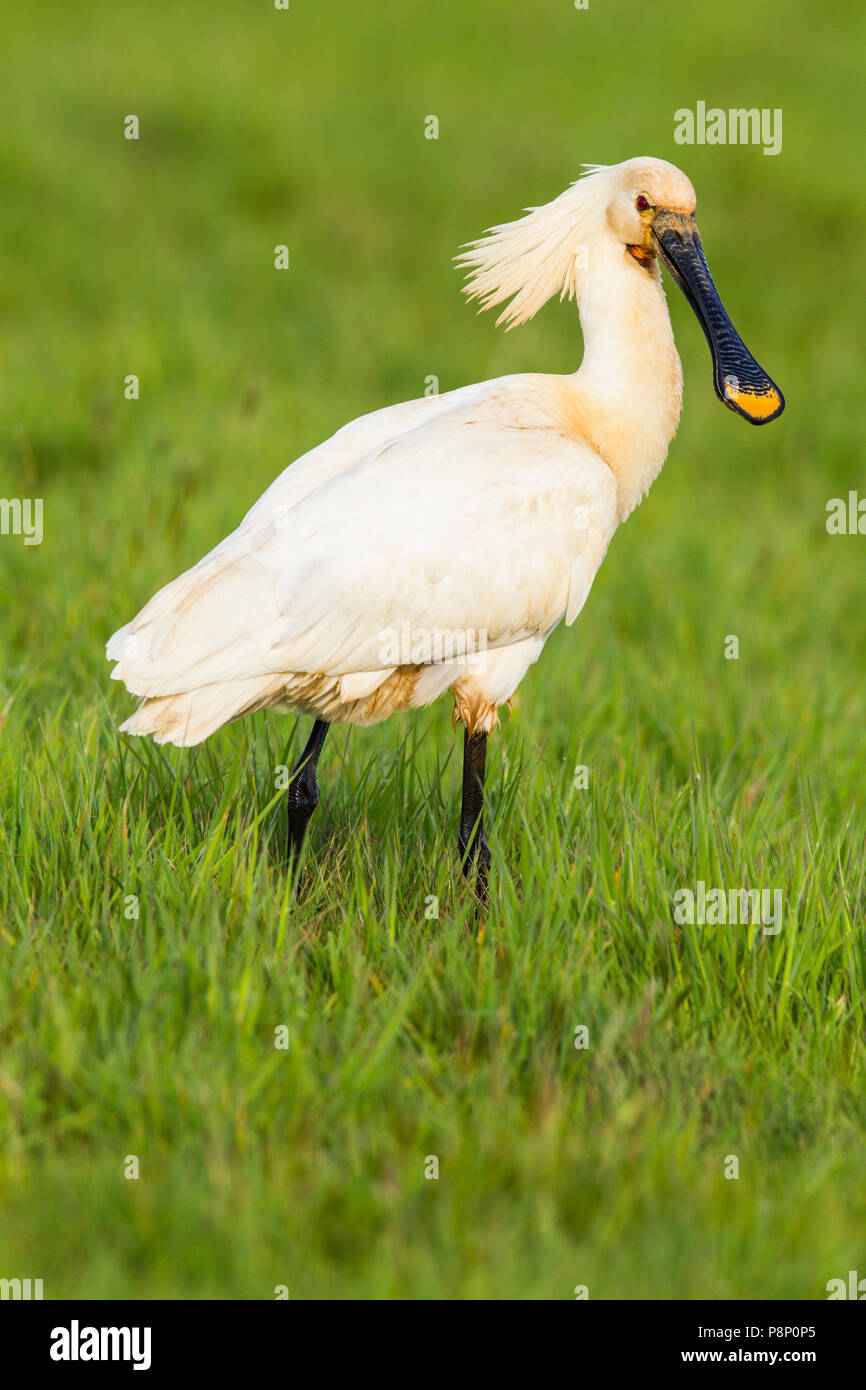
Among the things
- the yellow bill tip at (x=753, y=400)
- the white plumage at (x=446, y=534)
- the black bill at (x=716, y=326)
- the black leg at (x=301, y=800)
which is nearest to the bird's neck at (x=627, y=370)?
the white plumage at (x=446, y=534)

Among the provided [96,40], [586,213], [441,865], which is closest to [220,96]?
[96,40]

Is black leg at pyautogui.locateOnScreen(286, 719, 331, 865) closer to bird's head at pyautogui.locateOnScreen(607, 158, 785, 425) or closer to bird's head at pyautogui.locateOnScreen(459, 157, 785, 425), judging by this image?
bird's head at pyautogui.locateOnScreen(459, 157, 785, 425)

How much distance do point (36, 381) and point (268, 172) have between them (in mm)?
5460

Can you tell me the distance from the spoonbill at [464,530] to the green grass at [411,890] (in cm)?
34

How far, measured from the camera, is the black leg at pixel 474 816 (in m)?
4.25

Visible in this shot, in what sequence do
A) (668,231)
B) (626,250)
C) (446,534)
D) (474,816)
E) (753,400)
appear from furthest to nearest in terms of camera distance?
(753,400) < (626,250) < (668,231) < (474,816) < (446,534)

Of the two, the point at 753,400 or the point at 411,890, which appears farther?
the point at 753,400

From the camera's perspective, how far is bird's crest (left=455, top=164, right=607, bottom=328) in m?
4.63

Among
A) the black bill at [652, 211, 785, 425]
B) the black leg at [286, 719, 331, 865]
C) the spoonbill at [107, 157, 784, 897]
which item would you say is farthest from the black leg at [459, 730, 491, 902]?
the black bill at [652, 211, 785, 425]

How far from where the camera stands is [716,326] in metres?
4.70

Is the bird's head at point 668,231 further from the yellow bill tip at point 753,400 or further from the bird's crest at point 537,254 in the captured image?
the bird's crest at point 537,254

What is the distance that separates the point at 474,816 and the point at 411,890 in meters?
0.33

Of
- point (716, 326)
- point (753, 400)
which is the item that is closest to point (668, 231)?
point (716, 326)

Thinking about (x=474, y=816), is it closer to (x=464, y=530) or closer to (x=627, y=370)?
(x=464, y=530)
